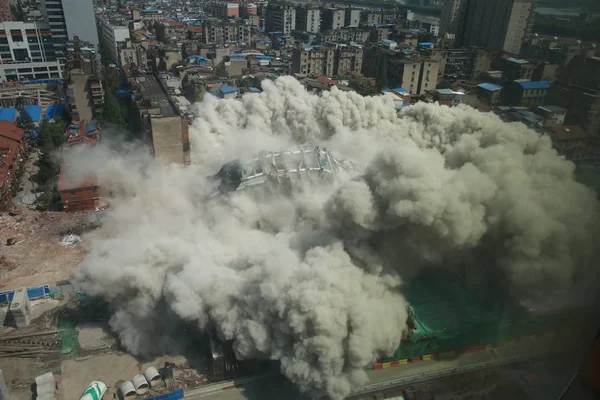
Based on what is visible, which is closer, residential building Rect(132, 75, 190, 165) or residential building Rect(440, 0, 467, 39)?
residential building Rect(132, 75, 190, 165)

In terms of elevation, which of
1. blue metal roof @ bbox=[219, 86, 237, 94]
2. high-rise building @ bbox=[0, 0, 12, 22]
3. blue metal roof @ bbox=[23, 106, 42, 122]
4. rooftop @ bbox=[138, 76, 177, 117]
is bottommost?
blue metal roof @ bbox=[23, 106, 42, 122]

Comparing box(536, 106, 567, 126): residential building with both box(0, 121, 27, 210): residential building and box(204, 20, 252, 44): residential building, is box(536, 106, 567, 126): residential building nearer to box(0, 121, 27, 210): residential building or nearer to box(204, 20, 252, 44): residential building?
box(0, 121, 27, 210): residential building

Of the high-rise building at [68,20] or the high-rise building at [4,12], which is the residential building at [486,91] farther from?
the high-rise building at [4,12]

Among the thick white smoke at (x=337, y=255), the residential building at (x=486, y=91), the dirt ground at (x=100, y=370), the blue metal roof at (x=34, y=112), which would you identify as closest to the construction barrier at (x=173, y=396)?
the dirt ground at (x=100, y=370)

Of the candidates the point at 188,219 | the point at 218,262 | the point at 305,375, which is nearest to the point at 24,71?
the point at 188,219

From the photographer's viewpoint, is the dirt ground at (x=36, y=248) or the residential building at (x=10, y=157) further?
the residential building at (x=10, y=157)

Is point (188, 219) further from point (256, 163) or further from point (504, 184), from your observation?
point (504, 184)

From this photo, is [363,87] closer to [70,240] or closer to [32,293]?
[70,240]

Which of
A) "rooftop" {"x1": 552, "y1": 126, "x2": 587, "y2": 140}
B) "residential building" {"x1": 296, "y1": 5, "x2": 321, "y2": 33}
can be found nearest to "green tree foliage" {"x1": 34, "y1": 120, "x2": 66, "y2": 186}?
"rooftop" {"x1": 552, "y1": 126, "x2": 587, "y2": 140}
